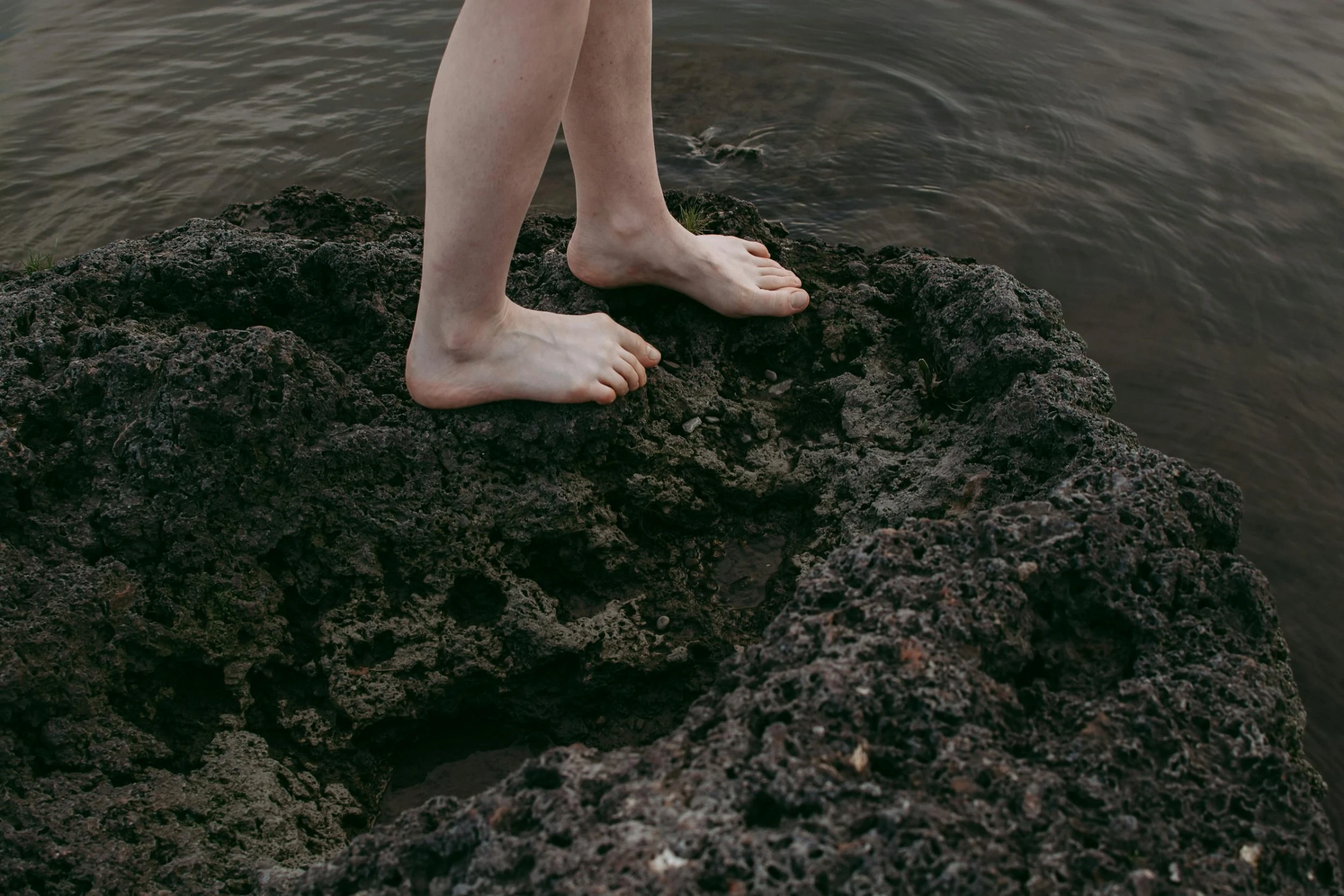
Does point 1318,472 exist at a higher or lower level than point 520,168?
lower

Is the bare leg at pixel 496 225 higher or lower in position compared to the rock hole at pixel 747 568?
higher

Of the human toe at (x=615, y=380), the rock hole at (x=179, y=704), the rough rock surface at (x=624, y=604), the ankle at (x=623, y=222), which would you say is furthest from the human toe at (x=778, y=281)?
the rock hole at (x=179, y=704)

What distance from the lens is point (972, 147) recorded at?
538 cm

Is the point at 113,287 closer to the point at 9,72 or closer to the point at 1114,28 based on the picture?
the point at 9,72

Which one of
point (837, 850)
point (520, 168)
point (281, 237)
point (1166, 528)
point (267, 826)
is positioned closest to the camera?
point (837, 850)

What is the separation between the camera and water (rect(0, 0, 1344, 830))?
157 inches

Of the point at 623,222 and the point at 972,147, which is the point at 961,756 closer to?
the point at 623,222

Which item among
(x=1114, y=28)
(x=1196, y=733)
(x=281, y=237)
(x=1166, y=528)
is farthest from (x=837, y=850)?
(x=1114, y=28)

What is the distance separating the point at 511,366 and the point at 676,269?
60 centimetres

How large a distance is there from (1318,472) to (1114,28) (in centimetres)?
378

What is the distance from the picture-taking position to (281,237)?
287cm

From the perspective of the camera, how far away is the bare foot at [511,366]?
7.81ft

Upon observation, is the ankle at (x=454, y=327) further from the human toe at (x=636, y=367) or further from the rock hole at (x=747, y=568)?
the rock hole at (x=747, y=568)

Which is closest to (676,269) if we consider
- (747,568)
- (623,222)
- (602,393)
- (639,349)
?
(623,222)
